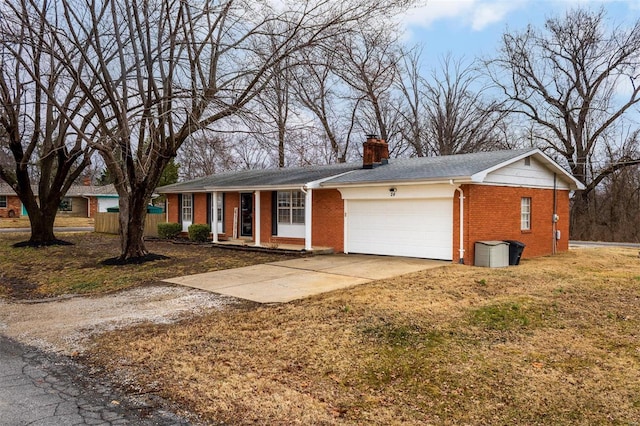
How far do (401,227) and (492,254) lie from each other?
2764mm

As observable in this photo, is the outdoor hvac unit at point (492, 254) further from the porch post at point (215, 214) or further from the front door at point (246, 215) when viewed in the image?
the porch post at point (215, 214)

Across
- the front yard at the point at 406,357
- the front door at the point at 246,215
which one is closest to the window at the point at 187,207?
the front door at the point at 246,215

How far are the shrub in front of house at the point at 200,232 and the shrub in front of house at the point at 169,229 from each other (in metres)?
2.18

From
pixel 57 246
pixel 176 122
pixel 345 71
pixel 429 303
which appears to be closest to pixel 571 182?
pixel 345 71

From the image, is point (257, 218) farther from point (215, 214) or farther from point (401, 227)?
point (401, 227)

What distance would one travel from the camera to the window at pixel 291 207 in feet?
56.8

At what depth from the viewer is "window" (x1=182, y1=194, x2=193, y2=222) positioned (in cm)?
2223

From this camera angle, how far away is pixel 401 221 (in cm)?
1423

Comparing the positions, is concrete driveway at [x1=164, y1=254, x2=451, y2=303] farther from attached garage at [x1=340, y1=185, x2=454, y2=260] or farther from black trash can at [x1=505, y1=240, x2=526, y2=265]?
black trash can at [x1=505, y1=240, x2=526, y2=265]

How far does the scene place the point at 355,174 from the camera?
16406 mm

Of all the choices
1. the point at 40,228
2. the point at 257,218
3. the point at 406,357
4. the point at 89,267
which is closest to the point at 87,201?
the point at 40,228

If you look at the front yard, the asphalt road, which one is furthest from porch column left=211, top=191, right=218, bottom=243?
the asphalt road

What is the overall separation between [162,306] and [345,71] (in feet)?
26.0

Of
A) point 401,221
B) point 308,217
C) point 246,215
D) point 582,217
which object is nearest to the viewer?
point 401,221
